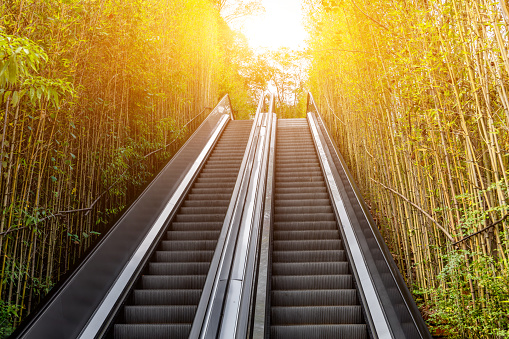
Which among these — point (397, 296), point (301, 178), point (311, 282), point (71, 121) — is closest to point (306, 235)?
point (311, 282)

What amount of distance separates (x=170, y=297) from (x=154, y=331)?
0.46 metres

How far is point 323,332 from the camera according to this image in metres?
2.71

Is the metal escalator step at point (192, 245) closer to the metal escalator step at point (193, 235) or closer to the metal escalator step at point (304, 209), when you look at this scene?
the metal escalator step at point (193, 235)

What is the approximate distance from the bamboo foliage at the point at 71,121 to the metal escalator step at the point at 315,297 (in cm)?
211

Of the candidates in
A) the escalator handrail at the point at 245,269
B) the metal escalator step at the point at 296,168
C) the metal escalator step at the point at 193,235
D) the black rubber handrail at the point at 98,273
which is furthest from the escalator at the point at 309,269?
the black rubber handrail at the point at 98,273

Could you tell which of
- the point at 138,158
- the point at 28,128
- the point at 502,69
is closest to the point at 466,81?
the point at 502,69

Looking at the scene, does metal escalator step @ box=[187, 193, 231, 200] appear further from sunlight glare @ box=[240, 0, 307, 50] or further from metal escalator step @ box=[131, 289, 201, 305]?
sunlight glare @ box=[240, 0, 307, 50]

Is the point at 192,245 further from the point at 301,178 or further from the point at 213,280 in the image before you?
the point at 301,178

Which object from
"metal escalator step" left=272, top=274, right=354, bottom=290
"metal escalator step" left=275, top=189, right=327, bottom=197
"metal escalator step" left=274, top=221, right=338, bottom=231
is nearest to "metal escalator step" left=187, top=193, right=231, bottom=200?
"metal escalator step" left=275, top=189, right=327, bottom=197

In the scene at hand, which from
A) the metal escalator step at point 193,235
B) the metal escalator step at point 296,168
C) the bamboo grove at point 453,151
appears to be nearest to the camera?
the bamboo grove at point 453,151

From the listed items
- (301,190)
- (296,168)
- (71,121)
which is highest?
(71,121)

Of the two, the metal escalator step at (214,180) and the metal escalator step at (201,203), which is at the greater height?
the metal escalator step at (214,180)

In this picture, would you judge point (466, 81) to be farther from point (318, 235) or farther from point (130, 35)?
point (130, 35)

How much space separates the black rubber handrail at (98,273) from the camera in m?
2.45
